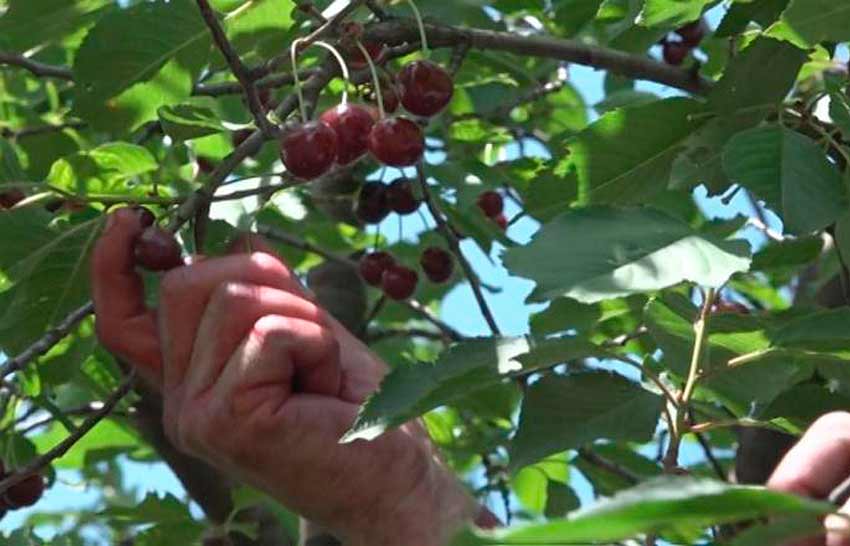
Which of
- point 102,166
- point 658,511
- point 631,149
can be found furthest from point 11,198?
point 658,511

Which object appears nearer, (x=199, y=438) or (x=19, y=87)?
(x=199, y=438)

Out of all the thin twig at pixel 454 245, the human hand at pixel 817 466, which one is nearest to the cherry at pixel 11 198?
the thin twig at pixel 454 245

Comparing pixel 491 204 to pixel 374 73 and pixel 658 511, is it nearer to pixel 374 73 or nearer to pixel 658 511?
pixel 374 73

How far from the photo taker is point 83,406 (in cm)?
325

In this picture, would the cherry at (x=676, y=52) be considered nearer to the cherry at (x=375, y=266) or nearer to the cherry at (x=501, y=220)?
the cherry at (x=501, y=220)

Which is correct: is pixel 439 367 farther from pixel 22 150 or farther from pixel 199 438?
pixel 22 150

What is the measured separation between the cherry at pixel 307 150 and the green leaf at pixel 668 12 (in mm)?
363

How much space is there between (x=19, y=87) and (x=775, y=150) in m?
2.03

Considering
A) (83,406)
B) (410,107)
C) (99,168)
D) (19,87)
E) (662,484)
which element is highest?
(662,484)

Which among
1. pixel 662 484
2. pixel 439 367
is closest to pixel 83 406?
pixel 439 367

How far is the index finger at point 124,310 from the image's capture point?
192cm

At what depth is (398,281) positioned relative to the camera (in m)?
3.03

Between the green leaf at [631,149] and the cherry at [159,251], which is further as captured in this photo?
the green leaf at [631,149]

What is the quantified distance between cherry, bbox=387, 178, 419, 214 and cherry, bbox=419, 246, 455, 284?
22cm
